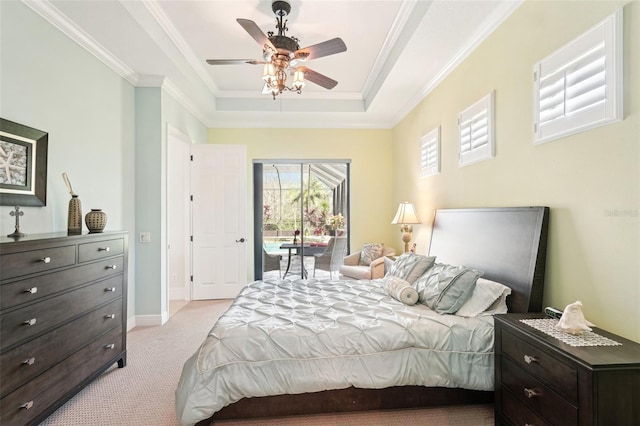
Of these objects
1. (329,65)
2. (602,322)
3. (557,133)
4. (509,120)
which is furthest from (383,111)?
(602,322)

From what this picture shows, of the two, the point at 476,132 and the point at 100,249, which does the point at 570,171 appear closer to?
the point at 476,132

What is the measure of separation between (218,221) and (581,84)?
14.4 feet

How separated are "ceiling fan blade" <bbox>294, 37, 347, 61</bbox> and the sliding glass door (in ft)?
10.1

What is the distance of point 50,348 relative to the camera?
1.89 meters

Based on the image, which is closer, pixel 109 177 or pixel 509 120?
pixel 509 120

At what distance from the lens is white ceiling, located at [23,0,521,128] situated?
8.09 feet

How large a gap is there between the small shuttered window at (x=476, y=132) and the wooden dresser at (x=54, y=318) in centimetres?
322

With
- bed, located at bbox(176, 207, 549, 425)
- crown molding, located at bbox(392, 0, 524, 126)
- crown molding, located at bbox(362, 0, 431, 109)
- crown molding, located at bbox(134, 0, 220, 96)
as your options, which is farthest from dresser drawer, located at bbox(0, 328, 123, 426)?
crown molding, located at bbox(392, 0, 524, 126)

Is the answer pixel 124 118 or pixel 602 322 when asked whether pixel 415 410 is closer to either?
pixel 602 322

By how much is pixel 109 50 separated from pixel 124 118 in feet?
2.33

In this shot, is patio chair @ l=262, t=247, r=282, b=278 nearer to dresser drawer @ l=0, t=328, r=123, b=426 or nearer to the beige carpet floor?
the beige carpet floor

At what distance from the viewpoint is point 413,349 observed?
199cm

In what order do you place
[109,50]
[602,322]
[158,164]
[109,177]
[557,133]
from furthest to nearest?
[158,164], [109,177], [109,50], [557,133], [602,322]

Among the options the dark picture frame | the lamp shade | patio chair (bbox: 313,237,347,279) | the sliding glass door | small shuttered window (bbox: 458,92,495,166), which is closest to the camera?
the dark picture frame
